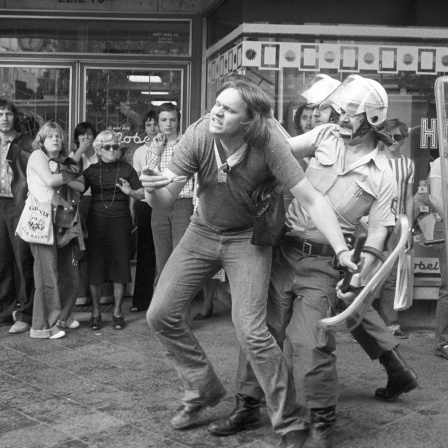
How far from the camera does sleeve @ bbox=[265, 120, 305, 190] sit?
440 centimetres

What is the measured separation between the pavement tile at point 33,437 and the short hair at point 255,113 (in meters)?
1.88

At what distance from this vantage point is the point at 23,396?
5496 millimetres

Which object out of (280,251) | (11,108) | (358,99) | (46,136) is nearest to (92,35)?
(11,108)

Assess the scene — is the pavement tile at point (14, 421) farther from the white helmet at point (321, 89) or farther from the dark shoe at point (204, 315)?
the dark shoe at point (204, 315)

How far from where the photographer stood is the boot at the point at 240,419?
473 cm

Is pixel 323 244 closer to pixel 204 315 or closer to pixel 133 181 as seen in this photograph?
pixel 133 181

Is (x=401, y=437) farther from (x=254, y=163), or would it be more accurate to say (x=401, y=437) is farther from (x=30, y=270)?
(x=30, y=270)

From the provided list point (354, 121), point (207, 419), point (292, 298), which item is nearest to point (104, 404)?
point (207, 419)

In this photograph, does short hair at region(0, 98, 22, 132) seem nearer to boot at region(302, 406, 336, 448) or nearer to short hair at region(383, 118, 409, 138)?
short hair at region(383, 118, 409, 138)

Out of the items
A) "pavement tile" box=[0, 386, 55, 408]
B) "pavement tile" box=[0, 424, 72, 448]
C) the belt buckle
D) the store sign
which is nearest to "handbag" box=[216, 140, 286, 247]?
the belt buckle

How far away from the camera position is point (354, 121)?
4637 millimetres

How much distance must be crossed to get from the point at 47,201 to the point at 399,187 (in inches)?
114

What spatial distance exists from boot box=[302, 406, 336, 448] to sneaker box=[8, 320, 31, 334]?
3617 mm

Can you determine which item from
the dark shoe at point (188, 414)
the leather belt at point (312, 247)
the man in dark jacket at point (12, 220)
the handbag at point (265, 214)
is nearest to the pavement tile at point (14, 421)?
the dark shoe at point (188, 414)
